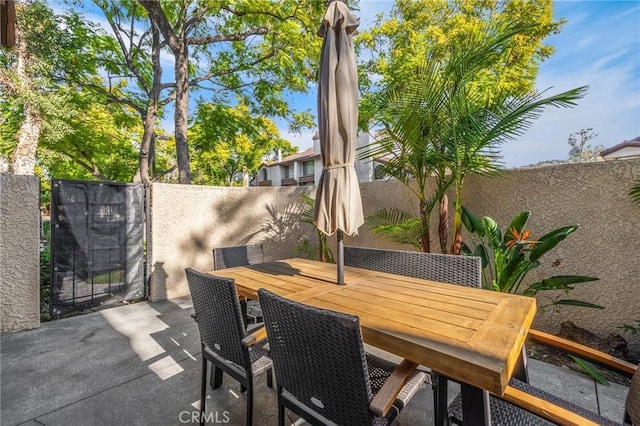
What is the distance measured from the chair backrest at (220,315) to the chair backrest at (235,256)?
1.36 meters

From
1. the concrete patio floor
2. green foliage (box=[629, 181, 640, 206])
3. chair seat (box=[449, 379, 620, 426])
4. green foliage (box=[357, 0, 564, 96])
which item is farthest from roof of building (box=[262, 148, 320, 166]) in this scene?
chair seat (box=[449, 379, 620, 426])

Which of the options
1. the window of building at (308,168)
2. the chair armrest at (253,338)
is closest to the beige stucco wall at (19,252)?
the chair armrest at (253,338)

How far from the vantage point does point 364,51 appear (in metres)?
11.1

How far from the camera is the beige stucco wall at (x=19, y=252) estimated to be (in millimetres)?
3357

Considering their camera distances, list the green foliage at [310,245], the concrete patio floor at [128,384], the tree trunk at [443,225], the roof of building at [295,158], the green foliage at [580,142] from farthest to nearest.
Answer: the roof of building at [295,158]
the green foliage at [580,142]
the green foliage at [310,245]
the tree trunk at [443,225]
the concrete patio floor at [128,384]

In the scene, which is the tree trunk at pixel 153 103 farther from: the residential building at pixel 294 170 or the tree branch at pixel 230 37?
the residential building at pixel 294 170

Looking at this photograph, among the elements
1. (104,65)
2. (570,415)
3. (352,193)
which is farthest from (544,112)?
(104,65)

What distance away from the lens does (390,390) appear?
48.6 inches

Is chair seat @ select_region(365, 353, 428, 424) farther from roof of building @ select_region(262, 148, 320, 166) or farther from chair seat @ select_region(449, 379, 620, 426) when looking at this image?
roof of building @ select_region(262, 148, 320, 166)

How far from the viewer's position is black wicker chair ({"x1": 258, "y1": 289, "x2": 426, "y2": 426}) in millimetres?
1220

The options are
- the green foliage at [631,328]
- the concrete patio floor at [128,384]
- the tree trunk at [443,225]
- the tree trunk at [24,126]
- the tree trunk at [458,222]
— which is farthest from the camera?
the tree trunk at [24,126]

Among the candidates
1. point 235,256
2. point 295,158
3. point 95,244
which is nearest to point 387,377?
point 235,256

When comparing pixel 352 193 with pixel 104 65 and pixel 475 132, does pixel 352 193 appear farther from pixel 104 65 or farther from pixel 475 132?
pixel 104 65

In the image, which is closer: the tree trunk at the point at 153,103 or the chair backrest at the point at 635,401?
the chair backrest at the point at 635,401
